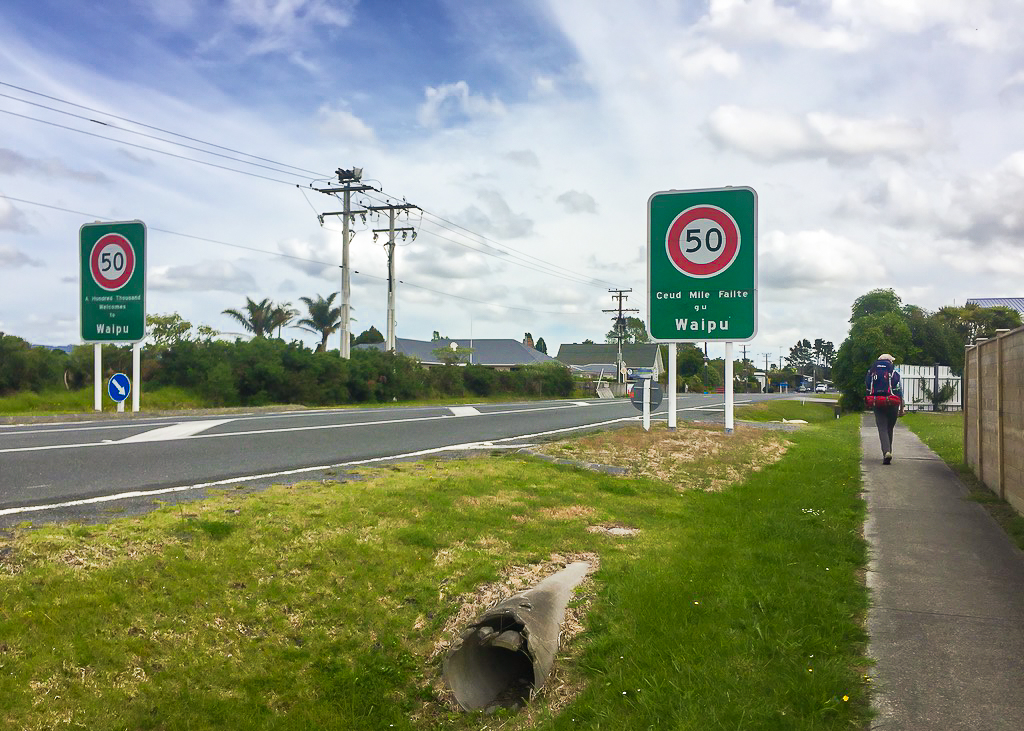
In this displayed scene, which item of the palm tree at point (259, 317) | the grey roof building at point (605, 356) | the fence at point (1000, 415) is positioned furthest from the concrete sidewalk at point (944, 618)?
the grey roof building at point (605, 356)

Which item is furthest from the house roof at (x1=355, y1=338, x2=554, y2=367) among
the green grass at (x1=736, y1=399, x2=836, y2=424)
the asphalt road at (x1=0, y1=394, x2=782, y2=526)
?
the asphalt road at (x1=0, y1=394, x2=782, y2=526)

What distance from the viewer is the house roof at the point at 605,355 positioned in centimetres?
12056

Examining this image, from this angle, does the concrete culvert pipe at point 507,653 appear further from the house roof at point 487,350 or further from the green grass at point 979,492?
the house roof at point 487,350

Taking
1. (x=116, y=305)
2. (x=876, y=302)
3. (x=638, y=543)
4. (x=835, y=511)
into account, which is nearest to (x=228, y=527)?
(x=638, y=543)

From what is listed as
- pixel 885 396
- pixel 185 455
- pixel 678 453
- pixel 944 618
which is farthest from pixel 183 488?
pixel 885 396

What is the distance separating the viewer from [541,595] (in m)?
5.12

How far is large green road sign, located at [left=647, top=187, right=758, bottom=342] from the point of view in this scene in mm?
12094

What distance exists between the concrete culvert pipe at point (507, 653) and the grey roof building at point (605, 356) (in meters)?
113

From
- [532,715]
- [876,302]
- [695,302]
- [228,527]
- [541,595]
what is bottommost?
[532,715]

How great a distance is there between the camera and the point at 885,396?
12.6 m

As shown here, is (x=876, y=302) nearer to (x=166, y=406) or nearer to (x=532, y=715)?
(x=166, y=406)

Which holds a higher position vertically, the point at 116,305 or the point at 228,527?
the point at 116,305

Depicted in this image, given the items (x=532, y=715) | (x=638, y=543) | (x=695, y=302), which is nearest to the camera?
(x=532, y=715)

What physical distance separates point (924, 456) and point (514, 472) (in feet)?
25.1
